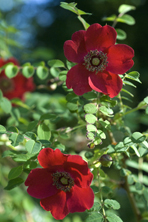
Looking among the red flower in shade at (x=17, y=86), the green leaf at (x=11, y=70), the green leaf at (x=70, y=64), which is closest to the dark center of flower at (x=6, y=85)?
the red flower in shade at (x=17, y=86)

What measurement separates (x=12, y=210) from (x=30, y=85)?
2.26ft

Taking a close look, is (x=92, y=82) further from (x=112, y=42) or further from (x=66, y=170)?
(x=66, y=170)

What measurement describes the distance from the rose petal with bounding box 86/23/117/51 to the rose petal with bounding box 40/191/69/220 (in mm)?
399

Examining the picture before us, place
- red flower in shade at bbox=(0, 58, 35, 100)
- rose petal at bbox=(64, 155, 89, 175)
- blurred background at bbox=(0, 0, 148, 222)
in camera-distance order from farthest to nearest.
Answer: blurred background at bbox=(0, 0, 148, 222), red flower in shade at bbox=(0, 58, 35, 100), rose petal at bbox=(64, 155, 89, 175)

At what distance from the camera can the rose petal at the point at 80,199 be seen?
58 centimetres

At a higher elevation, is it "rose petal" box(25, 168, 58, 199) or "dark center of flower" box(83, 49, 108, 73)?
"dark center of flower" box(83, 49, 108, 73)

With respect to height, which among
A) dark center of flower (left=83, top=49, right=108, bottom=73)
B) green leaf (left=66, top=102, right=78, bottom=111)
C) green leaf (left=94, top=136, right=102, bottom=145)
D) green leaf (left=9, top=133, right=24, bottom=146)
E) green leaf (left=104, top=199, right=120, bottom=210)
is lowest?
green leaf (left=104, top=199, right=120, bottom=210)

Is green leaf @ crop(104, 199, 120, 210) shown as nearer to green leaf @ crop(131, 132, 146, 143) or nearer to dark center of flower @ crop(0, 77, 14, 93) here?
green leaf @ crop(131, 132, 146, 143)

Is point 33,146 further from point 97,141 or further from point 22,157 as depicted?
point 97,141

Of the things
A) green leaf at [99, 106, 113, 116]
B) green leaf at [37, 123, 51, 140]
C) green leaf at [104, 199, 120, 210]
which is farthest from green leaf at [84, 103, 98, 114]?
green leaf at [104, 199, 120, 210]

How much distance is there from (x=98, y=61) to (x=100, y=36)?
0.21ft

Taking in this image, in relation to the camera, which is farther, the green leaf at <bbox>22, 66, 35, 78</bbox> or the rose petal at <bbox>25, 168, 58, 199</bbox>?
the green leaf at <bbox>22, 66, 35, 78</bbox>

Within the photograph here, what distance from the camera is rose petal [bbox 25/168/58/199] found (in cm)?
59

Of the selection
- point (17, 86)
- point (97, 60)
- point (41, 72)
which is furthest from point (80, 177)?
point (17, 86)
